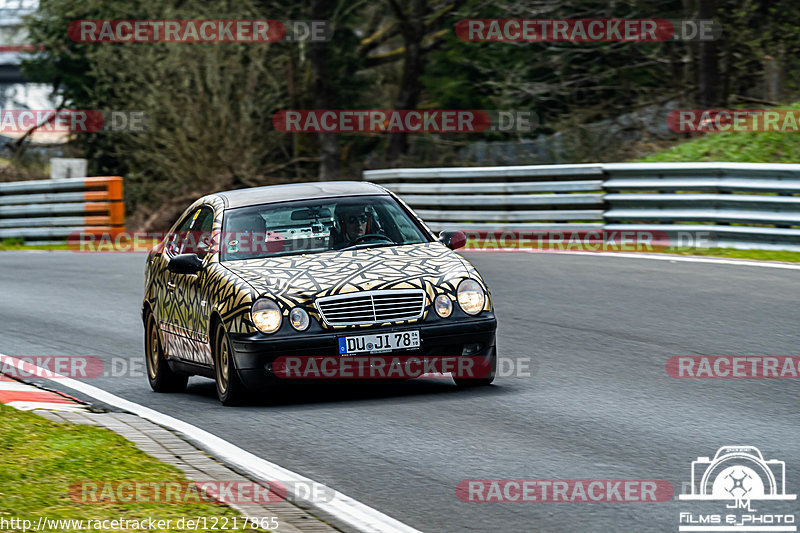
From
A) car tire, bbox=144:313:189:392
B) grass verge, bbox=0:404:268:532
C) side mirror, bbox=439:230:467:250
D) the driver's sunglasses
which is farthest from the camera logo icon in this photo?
car tire, bbox=144:313:189:392

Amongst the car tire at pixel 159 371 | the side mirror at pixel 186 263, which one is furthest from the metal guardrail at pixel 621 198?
the side mirror at pixel 186 263

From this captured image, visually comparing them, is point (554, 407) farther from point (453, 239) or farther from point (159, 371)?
point (159, 371)

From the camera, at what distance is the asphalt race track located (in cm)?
631

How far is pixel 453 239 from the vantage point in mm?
9930

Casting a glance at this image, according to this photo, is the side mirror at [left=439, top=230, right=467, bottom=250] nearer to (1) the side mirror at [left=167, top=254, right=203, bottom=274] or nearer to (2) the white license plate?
(2) the white license plate

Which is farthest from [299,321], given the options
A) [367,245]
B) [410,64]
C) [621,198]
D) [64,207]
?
[410,64]

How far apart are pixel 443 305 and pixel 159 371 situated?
9.61 feet

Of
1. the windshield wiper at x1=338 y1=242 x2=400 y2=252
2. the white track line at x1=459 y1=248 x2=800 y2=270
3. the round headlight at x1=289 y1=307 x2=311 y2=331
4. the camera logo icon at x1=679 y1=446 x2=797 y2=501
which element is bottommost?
the camera logo icon at x1=679 y1=446 x2=797 y2=501

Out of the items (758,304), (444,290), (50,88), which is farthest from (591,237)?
(50,88)

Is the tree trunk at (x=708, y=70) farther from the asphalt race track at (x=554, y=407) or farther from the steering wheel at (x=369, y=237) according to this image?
the steering wheel at (x=369, y=237)

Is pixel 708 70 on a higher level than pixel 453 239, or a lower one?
higher

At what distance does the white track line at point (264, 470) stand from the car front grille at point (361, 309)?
1161mm

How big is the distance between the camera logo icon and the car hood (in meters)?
2.75

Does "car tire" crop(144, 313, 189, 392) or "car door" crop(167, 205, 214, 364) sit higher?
"car door" crop(167, 205, 214, 364)
